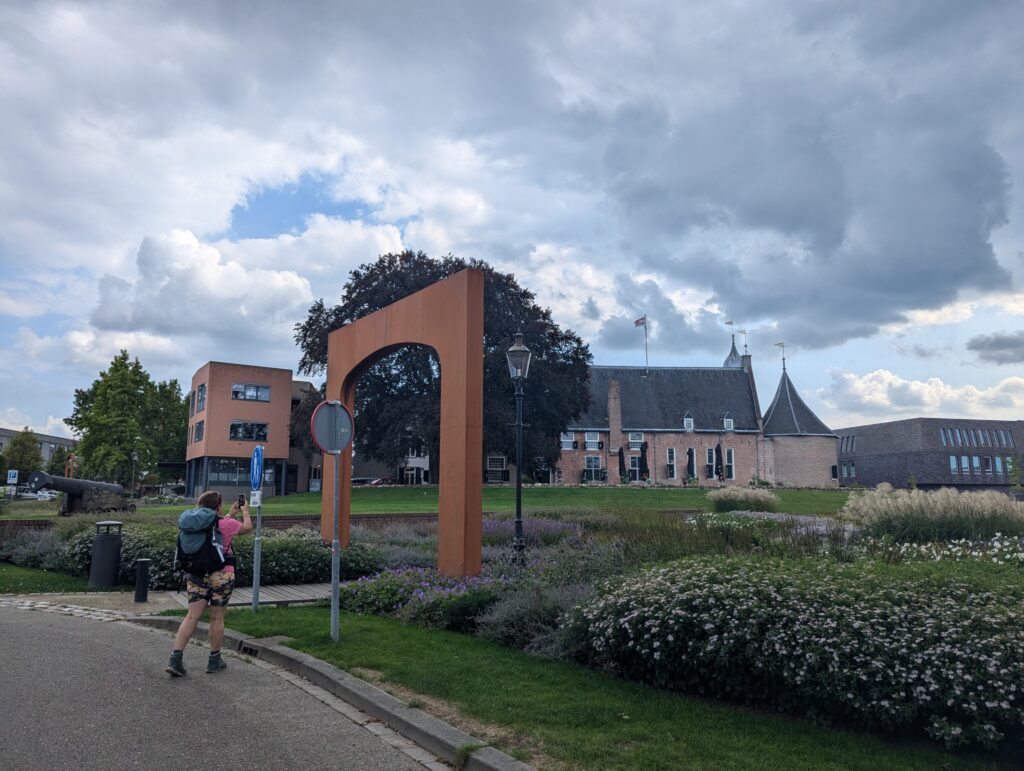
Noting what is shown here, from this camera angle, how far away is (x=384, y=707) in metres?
6.18

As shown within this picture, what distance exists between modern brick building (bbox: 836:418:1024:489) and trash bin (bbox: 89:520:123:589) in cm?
7237

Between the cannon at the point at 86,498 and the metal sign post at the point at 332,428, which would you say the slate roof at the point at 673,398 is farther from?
the metal sign post at the point at 332,428

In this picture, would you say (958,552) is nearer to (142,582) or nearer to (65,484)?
(142,582)

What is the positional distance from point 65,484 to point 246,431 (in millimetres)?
34943

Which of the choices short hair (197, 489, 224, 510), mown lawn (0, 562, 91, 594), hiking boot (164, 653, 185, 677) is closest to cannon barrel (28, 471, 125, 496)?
mown lawn (0, 562, 91, 594)

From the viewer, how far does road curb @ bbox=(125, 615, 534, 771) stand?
5066mm

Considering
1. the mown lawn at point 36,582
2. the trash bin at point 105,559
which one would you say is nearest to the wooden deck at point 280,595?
the trash bin at point 105,559

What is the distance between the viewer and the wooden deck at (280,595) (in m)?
12.1

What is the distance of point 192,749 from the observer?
541 centimetres

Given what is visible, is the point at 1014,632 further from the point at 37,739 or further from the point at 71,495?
the point at 71,495

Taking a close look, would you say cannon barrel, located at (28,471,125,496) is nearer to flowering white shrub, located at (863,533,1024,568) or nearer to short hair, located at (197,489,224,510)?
short hair, located at (197,489,224,510)

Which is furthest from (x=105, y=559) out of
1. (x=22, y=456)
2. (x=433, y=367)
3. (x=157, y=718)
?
(x=22, y=456)

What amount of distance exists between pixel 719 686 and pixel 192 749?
13.3 ft

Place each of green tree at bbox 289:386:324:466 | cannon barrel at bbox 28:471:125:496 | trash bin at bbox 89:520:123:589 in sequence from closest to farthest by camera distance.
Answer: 1. trash bin at bbox 89:520:123:589
2. cannon barrel at bbox 28:471:125:496
3. green tree at bbox 289:386:324:466
